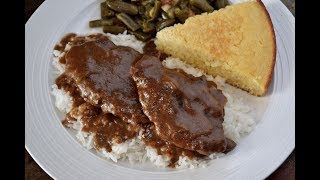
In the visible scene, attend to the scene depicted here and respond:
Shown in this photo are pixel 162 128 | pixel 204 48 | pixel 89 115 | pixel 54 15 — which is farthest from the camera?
pixel 54 15

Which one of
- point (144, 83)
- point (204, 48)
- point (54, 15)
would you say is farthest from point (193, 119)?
point (54, 15)

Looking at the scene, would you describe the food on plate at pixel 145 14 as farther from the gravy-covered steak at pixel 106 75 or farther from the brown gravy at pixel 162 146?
the brown gravy at pixel 162 146

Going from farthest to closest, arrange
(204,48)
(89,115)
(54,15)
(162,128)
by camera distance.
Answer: (54,15), (204,48), (89,115), (162,128)

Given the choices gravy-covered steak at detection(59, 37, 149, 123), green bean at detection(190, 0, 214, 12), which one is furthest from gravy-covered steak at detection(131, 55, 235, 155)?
A: green bean at detection(190, 0, 214, 12)

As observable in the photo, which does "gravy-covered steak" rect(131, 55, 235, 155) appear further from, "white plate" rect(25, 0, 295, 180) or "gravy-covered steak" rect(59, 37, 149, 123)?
"white plate" rect(25, 0, 295, 180)

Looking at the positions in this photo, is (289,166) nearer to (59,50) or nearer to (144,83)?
(144,83)

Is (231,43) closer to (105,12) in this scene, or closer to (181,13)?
(181,13)

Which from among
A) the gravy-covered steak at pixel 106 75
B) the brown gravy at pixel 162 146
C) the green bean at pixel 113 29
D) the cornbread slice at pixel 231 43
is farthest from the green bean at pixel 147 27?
the brown gravy at pixel 162 146
